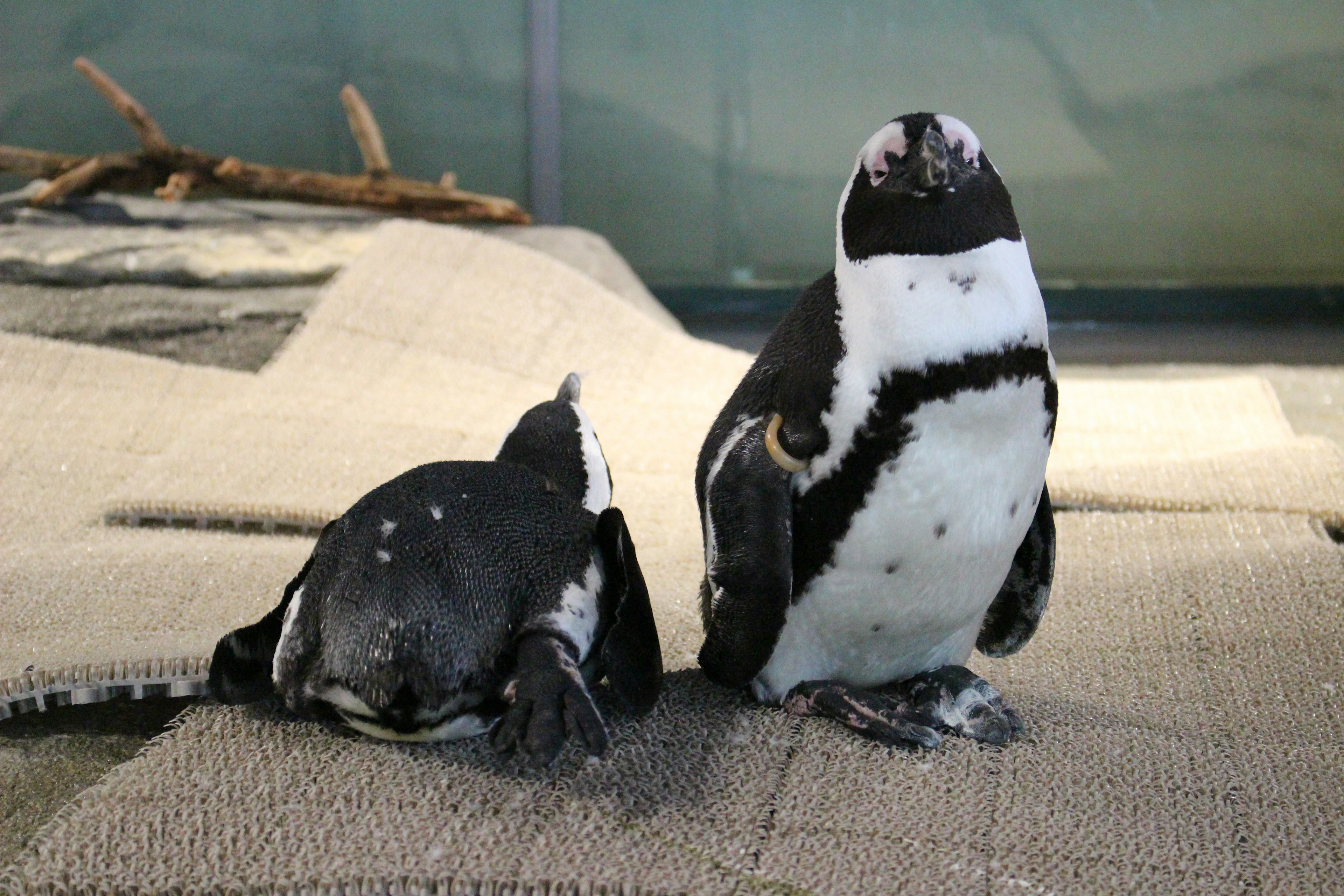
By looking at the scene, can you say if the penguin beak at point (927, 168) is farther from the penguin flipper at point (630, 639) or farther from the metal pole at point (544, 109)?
the metal pole at point (544, 109)

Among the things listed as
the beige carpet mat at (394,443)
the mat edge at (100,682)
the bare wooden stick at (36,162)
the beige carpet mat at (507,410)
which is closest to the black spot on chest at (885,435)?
the beige carpet mat at (394,443)

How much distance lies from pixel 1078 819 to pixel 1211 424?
4.68 feet

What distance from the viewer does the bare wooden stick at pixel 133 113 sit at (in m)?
2.95

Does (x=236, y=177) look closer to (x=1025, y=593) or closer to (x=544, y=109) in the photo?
(x=544, y=109)

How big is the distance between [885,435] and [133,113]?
8.46 feet

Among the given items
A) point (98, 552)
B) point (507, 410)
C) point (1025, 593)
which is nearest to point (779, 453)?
point (1025, 593)

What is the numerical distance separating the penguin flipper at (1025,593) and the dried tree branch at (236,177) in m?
2.23

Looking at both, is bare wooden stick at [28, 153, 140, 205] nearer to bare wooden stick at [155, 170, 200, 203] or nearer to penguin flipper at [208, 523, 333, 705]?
bare wooden stick at [155, 170, 200, 203]

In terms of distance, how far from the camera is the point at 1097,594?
57.2 inches

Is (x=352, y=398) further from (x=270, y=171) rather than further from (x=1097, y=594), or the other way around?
(x=1097, y=594)

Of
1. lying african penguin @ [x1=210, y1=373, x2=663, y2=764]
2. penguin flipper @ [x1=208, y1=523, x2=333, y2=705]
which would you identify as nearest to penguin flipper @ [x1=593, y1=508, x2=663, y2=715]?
lying african penguin @ [x1=210, y1=373, x2=663, y2=764]

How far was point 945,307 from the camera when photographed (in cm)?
87

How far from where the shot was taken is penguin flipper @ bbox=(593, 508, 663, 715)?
99 cm

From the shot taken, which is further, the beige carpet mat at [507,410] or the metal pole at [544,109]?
the metal pole at [544,109]
